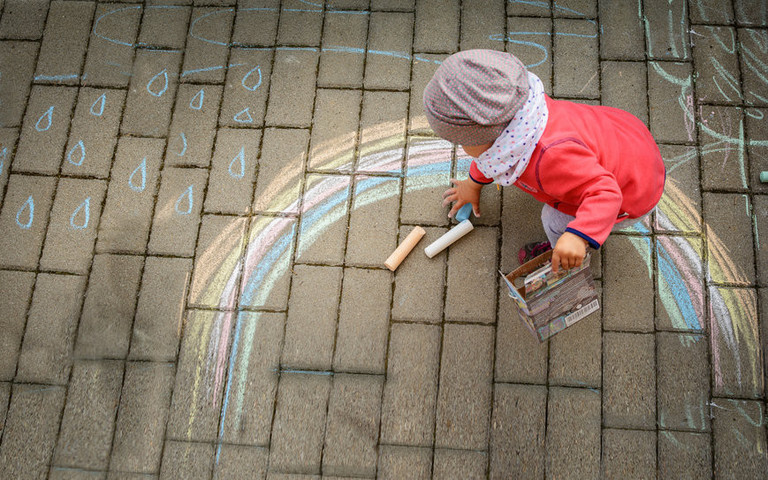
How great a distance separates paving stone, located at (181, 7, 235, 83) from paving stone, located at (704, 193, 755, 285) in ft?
8.74

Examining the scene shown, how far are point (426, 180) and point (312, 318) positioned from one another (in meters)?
0.91

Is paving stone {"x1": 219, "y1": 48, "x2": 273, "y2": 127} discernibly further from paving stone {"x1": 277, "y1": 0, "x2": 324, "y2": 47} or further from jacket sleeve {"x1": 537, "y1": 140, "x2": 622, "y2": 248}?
jacket sleeve {"x1": 537, "y1": 140, "x2": 622, "y2": 248}

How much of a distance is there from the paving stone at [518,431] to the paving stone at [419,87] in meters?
1.37

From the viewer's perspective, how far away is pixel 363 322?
2.70 m

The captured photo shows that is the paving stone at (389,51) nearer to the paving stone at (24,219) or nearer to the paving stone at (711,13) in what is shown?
the paving stone at (711,13)

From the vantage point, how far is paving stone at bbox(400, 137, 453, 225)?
284cm

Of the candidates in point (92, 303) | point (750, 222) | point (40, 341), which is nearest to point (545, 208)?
point (750, 222)

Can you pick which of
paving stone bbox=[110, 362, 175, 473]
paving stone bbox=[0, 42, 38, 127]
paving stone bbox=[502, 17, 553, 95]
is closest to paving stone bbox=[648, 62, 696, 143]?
paving stone bbox=[502, 17, 553, 95]

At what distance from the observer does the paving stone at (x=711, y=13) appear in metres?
3.05

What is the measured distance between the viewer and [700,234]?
274 cm

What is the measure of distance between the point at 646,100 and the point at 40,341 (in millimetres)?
3329

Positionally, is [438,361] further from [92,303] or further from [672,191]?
[92,303]

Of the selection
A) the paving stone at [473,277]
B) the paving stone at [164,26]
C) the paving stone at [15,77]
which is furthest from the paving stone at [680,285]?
the paving stone at [15,77]

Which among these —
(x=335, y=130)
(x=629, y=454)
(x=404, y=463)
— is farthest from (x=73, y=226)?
(x=629, y=454)
